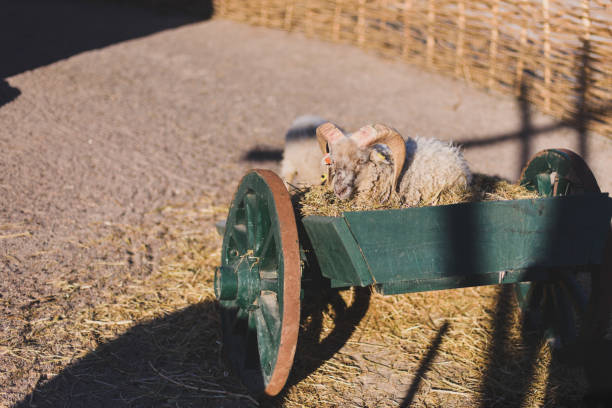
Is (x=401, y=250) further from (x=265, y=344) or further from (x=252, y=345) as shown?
(x=252, y=345)

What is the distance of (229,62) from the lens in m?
8.65

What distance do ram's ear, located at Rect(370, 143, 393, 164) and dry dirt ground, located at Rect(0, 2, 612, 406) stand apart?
1230 millimetres

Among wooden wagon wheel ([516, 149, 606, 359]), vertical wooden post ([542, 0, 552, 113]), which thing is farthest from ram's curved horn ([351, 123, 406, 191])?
vertical wooden post ([542, 0, 552, 113])

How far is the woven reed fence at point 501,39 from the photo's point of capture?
21.0 feet

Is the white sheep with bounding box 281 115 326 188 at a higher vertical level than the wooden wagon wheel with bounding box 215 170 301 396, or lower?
higher

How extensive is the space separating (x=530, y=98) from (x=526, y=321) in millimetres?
4828

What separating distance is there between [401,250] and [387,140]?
2.10 ft

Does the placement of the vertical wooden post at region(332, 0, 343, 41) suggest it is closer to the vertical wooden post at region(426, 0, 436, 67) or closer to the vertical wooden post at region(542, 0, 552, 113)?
the vertical wooden post at region(426, 0, 436, 67)

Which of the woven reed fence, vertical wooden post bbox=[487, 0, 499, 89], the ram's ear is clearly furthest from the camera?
vertical wooden post bbox=[487, 0, 499, 89]

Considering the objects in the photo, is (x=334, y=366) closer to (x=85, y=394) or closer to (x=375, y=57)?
(x=85, y=394)

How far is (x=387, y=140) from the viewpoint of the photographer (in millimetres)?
2750

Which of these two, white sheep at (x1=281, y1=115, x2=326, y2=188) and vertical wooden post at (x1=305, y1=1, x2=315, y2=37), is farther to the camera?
vertical wooden post at (x1=305, y1=1, x2=315, y2=37)

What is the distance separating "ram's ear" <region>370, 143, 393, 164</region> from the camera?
2.83m

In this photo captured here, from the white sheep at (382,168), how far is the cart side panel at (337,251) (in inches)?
14.6
